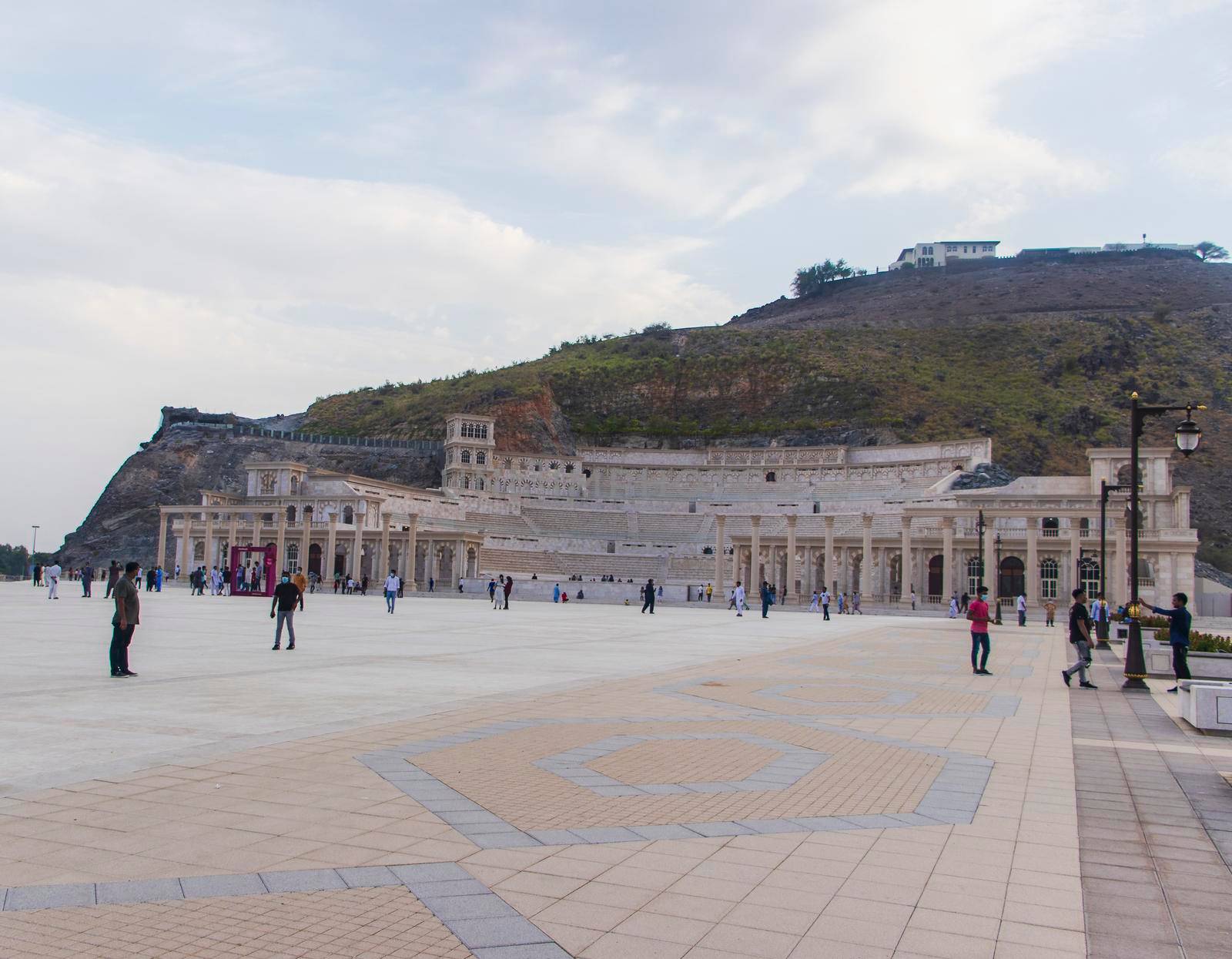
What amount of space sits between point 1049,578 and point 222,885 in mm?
63303

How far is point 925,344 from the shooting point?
118 meters

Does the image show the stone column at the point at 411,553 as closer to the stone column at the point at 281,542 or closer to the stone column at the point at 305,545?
the stone column at the point at 305,545

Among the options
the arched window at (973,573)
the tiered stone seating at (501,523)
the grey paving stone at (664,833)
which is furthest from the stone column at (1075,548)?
the grey paving stone at (664,833)

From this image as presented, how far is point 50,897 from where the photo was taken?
536 centimetres

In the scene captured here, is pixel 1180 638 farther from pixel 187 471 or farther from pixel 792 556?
pixel 187 471

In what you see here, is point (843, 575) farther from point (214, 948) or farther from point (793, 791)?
point (214, 948)

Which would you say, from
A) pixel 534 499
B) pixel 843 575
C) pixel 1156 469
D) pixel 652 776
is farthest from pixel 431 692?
pixel 534 499

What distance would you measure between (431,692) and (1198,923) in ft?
34.0

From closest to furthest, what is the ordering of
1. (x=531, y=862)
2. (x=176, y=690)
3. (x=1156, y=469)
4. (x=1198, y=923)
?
(x=1198, y=923), (x=531, y=862), (x=176, y=690), (x=1156, y=469)

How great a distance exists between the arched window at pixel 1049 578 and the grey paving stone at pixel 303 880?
6144 cm

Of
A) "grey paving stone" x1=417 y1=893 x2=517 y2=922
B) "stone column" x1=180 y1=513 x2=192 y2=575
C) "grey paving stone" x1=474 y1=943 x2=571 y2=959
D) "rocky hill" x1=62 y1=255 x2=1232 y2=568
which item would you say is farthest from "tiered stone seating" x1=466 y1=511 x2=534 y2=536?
"grey paving stone" x1=474 y1=943 x2=571 y2=959

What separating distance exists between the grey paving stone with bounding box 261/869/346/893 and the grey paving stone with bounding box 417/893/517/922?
563 millimetres

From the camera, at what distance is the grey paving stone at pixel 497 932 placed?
4906mm

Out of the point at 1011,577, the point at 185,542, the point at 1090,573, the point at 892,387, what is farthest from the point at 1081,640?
the point at 892,387
